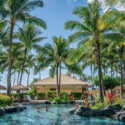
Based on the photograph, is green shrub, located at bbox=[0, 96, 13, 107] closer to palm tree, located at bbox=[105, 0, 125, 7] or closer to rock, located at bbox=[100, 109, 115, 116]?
rock, located at bbox=[100, 109, 115, 116]

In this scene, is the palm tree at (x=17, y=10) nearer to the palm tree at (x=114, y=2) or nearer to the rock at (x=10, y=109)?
the rock at (x=10, y=109)

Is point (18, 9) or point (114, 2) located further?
point (18, 9)

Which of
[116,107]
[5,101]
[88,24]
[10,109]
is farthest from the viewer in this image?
[88,24]

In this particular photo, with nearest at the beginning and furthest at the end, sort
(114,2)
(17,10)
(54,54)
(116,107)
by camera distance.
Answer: (114,2)
(116,107)
(17,10)
(54,54)

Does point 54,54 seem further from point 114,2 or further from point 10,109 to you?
point 114,2

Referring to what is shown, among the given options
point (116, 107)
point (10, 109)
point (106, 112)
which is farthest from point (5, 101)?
point (116, 107)

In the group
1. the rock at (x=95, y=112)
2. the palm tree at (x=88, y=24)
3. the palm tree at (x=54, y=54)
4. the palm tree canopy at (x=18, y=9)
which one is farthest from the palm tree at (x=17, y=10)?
the rock at (x=95, y=112)

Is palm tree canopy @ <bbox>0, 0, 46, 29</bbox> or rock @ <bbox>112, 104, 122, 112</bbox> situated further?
palm tree canopy @ <bbox>0, 0, 46, 29</bbox>

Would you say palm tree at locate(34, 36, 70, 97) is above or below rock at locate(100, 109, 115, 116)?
above

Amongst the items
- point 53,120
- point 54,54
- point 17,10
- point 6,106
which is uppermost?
point 17,10

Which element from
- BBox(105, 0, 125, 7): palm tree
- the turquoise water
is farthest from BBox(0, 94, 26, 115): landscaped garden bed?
BBox(105, 0, 125, 7): palm tree

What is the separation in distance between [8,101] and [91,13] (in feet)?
36.0

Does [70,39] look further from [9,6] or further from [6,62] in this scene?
[6,62]

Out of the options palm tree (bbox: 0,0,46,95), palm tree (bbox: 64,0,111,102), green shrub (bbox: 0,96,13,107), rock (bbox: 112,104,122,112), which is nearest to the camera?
rock (bbox: 112,104,122,112)
